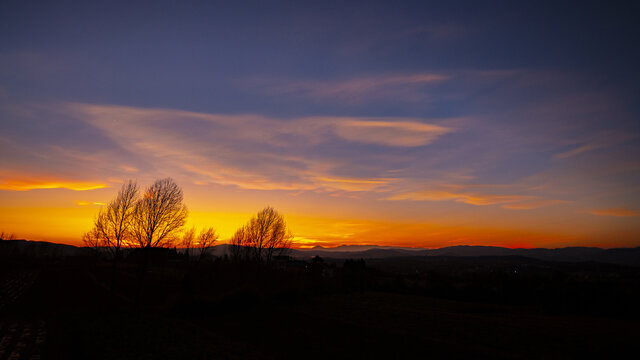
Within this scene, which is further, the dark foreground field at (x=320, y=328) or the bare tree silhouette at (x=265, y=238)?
the bare tree silhouette at (x=265, y=238)

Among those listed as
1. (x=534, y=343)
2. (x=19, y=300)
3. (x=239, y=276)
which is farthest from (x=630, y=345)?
(x=19, y=300)

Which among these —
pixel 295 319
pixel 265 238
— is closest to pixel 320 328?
pixel 295 319

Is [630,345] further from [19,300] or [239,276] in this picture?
[19,300]

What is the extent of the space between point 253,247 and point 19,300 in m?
26.2

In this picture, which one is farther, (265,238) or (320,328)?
(265,238)

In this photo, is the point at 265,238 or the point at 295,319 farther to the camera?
the point at 265,238

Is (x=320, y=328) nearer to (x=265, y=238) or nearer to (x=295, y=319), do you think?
(x=295, y=319)

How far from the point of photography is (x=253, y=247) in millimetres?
53562

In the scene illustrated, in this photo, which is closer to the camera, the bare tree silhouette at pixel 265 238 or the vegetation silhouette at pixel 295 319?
the vegetation silhouette at pixel 295 319

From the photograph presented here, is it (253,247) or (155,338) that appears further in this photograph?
(253,247)

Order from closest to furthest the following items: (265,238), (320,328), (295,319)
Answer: (320,328)
(295,319)
(265,238)

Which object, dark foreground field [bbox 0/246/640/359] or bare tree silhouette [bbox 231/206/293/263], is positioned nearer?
dark foreground field [bbox 0/246/640/359]

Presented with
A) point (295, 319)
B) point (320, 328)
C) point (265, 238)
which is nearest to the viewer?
point (320, 328)

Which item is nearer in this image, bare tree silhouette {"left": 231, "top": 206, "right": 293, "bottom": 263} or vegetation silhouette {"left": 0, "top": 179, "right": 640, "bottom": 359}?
vegetation silhouette {"left": 0, "top": 179, "right": 640, "bottom": 359}
